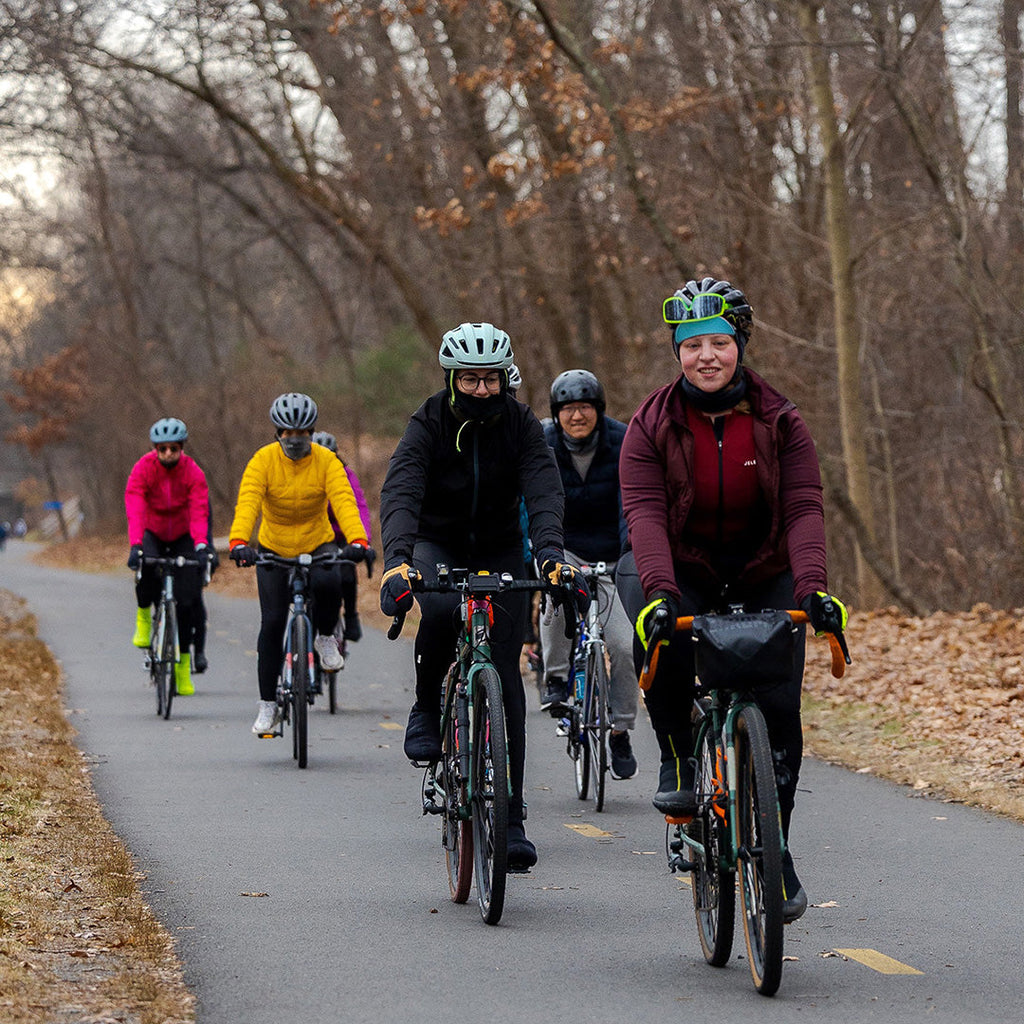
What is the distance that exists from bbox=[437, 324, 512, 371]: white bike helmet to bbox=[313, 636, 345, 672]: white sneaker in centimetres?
605

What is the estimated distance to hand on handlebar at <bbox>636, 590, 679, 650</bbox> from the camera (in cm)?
533

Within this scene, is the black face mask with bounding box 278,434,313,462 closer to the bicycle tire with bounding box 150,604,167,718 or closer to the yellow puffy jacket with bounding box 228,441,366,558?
the yellow puffy jacket with bounding box 228,441,366,558

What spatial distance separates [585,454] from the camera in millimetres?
9836

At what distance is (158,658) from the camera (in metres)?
13.4

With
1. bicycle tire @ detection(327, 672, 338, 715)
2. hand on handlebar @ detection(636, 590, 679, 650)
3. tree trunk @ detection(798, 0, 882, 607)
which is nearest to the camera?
hand on handlebar @ detection(636, 590, 679, 650)

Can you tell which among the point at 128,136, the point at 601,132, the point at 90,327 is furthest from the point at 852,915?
the point at 90,327

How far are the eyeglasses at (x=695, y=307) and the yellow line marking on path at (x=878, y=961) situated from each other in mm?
2049

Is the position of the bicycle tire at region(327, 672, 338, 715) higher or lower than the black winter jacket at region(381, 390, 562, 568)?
lower

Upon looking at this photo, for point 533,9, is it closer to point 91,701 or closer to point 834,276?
point 834,276

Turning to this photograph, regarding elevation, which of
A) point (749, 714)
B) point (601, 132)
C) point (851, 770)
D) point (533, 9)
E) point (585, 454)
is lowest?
point (851, 770)

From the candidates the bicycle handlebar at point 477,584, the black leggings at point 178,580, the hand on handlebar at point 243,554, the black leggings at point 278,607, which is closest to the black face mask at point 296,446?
the black leggings at point 278,607

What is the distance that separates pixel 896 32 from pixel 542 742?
895 centimetres

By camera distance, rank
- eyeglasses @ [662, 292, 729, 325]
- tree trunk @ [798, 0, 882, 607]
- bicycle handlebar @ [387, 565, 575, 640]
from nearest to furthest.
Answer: eyeglasses @ [662, 292, 729, 325] < bicycle handlebar @ [387, 565, 575, 640] < tree trunk @ [798, 0, 882, 607]

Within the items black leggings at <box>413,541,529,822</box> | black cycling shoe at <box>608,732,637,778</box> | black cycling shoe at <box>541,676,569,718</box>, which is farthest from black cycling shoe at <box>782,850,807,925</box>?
black cycling shoe at <box>541,676,569,718</box>
